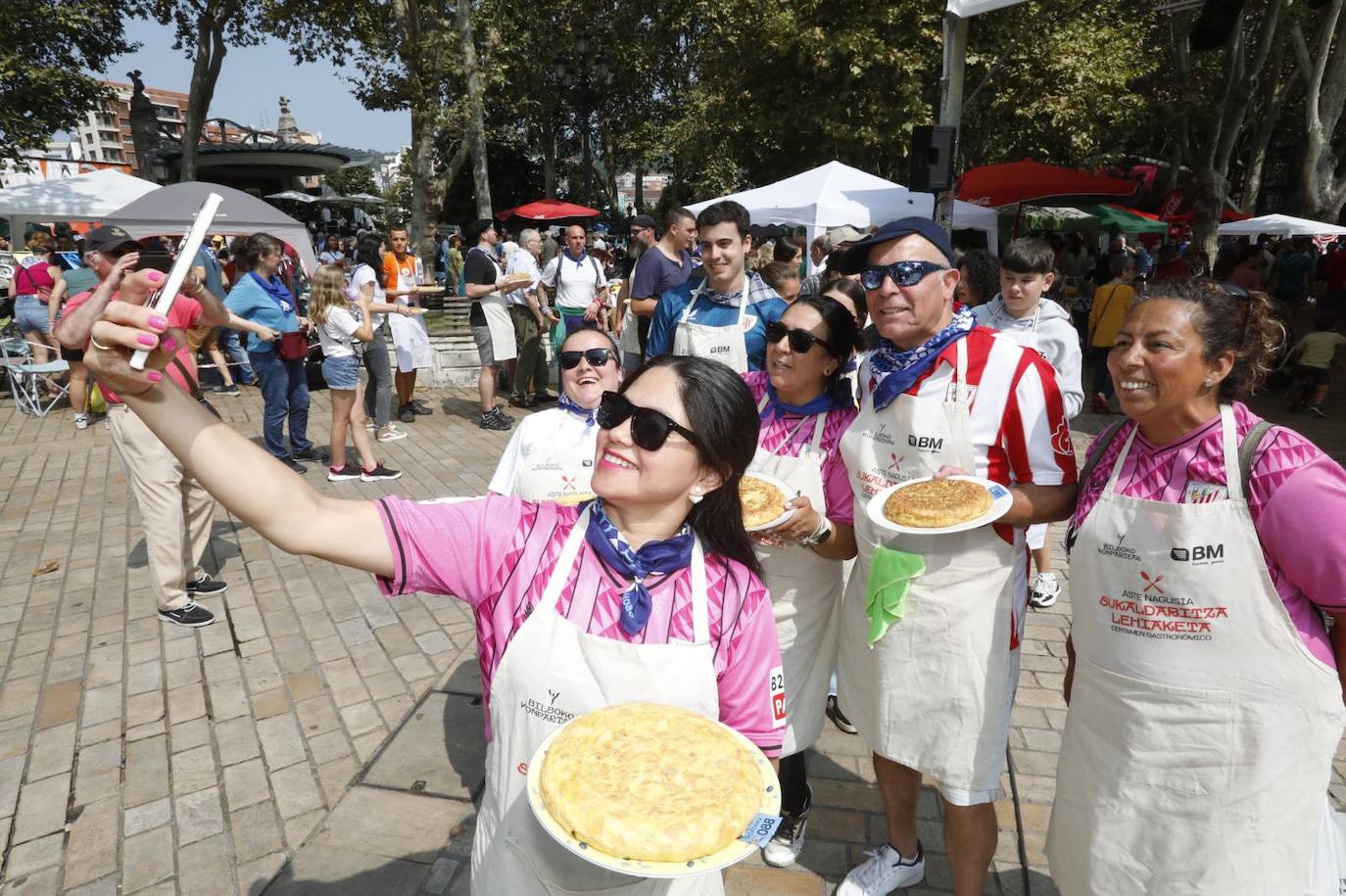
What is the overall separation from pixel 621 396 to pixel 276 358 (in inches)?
296

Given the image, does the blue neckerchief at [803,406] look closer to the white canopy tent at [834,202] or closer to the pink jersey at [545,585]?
the pink jersey at [545,585]

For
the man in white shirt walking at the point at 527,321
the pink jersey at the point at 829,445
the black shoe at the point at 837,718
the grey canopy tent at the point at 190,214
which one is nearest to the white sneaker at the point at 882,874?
the black shoe at the point at 837,718

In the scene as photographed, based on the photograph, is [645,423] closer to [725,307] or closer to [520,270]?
[725,307]

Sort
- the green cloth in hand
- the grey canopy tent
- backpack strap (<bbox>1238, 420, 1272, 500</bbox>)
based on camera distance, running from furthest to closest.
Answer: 1. the grey canopy tent
2. the green cloth in hand
3. backpack strap (<bbox>1238, 420, 1272, 500</bbox>)

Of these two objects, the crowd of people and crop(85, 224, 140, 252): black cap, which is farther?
crop(85, 224, 140, 252): black cap

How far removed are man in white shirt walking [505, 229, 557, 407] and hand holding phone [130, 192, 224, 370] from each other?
930 centimetres

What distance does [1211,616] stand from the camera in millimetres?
2012

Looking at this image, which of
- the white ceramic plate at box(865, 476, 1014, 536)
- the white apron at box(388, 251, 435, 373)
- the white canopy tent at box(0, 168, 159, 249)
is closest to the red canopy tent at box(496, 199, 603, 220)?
the white canopy tent at box(0, 168, 159, 249)

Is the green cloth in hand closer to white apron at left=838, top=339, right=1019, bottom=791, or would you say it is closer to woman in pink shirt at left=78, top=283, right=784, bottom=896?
white apron at left=838, top=339, right=1019, bottom=791

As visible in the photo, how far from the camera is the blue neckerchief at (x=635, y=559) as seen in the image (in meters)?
1.74

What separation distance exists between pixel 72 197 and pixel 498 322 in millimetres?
11631

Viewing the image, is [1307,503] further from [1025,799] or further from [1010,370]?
[1025,799]

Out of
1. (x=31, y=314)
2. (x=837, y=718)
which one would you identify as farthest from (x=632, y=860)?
(x=31, y=314)

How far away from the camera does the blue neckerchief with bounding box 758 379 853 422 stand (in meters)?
3.06
